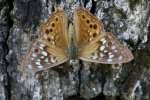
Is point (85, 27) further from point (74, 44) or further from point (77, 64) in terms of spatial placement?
point (77, 64)

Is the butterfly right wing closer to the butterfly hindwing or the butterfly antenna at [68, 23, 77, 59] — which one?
the butterfly antenna at [68, 23, 77, 59]

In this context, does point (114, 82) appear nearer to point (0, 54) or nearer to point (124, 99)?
point (124, 99)

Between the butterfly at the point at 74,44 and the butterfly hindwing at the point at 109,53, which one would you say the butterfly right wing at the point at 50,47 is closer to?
the butterfly at the point at 74,44

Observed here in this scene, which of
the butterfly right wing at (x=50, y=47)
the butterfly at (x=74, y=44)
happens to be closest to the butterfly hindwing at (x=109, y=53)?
the butterfly at (x=74, y=44)

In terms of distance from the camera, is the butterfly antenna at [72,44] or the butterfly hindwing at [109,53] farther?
the butterfly antenna at [72,44]

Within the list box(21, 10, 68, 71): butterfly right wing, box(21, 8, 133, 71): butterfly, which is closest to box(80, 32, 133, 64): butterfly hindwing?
box(21, 8, 133, 71): butterfly

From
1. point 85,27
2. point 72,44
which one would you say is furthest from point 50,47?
point 85,27

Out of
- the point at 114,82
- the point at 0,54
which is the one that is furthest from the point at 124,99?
the point at 0,54
